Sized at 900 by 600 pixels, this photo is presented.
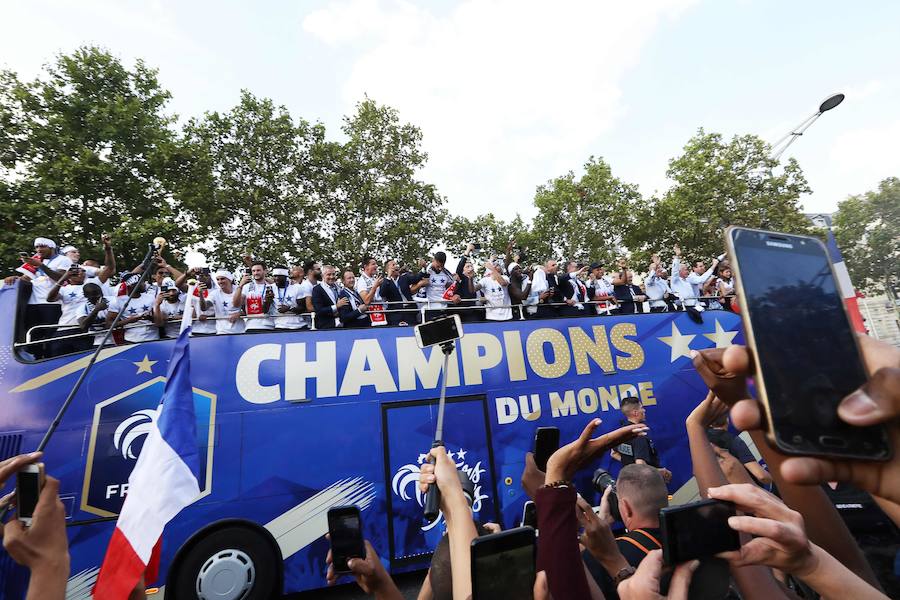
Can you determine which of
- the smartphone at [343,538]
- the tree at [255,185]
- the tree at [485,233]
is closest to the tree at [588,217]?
the tree at [485,233]

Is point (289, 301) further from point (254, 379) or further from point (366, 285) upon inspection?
point (254, 379)

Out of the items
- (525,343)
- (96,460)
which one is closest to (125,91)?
(96,460)

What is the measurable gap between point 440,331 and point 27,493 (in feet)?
8.25

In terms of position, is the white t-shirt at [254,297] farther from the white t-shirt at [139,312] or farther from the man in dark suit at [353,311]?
the white t-shirt at [139,312]

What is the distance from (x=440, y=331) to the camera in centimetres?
366

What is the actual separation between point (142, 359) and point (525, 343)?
499 centimetres

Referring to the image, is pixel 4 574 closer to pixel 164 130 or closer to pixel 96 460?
pixel 96 460

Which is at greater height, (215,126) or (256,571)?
(215,126)

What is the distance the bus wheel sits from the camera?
5.18m

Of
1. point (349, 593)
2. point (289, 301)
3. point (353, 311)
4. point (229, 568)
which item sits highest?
point (289, 301)

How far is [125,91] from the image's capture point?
1551 cm

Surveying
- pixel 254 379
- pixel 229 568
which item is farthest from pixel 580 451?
pixel 229 568

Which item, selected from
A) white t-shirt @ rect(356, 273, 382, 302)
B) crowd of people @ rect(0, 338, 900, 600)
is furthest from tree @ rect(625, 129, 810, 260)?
crowd of people @ rect(0, 338, 900, 600)

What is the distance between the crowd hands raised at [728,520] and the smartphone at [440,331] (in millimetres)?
1293
